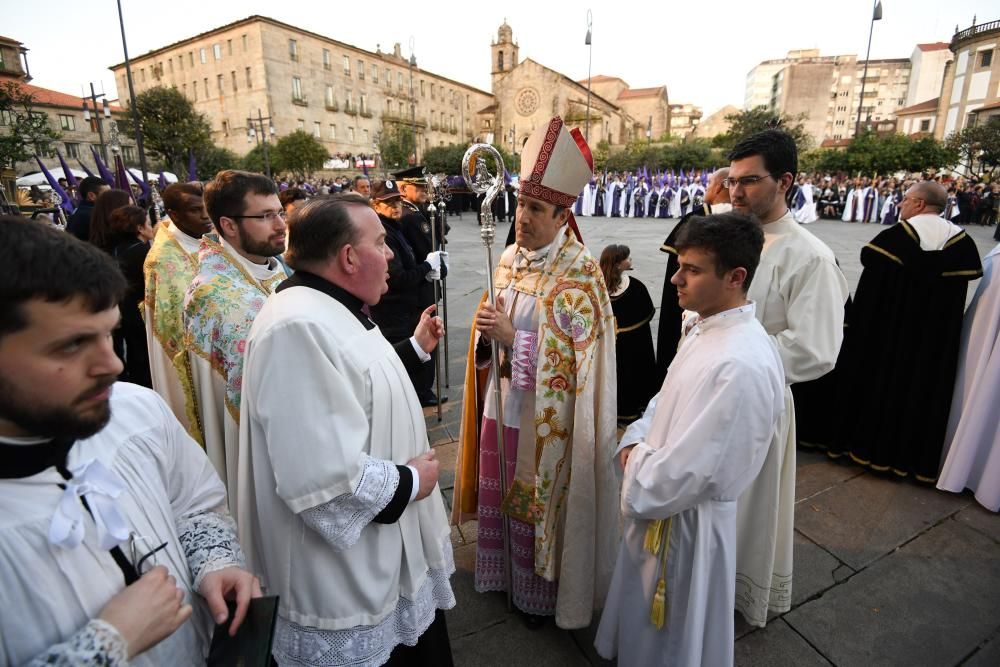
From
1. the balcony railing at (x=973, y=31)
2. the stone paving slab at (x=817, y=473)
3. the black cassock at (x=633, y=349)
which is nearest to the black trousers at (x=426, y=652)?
the stone paving slab at (x=817, y=473)

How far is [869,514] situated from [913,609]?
2.92ft

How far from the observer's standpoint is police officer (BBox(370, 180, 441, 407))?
436cm

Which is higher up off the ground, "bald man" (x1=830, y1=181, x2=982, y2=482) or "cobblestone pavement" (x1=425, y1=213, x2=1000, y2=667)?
"bald man" (x1=830, y1=181, x2=982, y2=482)

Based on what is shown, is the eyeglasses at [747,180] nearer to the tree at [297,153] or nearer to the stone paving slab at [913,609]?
the stone paving slab at [913,609]

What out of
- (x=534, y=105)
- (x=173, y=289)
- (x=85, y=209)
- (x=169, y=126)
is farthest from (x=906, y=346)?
(x=534, y=105)

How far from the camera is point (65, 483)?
38.5 inches

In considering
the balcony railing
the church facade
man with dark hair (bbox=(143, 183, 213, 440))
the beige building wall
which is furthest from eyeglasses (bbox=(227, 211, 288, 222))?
the balcony railing

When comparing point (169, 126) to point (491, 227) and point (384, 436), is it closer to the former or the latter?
point (491, 227)

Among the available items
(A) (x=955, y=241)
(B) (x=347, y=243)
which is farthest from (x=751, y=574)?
(A) (x=955, y=241)

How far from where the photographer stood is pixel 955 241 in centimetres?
350

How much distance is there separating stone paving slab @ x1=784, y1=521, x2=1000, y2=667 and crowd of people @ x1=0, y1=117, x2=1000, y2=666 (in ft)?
0.92

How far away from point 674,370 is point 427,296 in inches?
132

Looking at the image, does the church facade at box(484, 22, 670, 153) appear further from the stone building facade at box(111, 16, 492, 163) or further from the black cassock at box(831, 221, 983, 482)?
the black cassock at box(831, 221, 983, 482)

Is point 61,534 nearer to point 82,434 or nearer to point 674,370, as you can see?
point 82,434
